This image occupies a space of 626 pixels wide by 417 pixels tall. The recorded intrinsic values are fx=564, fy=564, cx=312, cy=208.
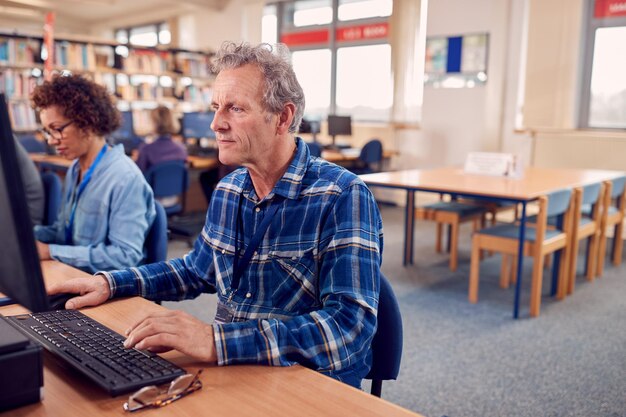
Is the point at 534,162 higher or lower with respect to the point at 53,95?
lower

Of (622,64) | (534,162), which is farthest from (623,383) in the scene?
(622,64)

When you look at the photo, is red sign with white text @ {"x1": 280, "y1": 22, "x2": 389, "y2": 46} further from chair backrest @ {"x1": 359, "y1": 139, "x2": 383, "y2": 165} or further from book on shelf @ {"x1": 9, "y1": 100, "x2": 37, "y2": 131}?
book on shelf @ {"x1": 9, "y1": 100, "x2": 37, "y2": 131}

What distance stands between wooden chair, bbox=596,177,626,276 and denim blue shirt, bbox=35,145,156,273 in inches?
132

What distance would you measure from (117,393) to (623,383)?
233 cm

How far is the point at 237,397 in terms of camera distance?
833 millimetres

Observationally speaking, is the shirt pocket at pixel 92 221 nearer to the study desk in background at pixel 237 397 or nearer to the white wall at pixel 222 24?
the study desk in background at pixel 237 397

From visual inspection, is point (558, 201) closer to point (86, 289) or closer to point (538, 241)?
point (538, 241)

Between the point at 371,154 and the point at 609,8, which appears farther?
the point at 371,154

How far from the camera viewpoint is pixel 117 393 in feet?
2.66

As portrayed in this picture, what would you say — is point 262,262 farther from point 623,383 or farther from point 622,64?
point 622,64

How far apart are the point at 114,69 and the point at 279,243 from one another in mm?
5962

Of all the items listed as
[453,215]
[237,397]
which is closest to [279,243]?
[237,397]

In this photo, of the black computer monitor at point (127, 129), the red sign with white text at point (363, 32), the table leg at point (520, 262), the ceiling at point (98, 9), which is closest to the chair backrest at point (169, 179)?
the black computer monitor at point (127, 129)

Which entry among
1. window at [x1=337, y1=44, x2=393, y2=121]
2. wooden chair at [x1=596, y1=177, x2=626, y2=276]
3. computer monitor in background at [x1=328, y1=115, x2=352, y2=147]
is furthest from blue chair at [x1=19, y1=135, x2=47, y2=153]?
wooden chair at [x1=596, y1=177, x2=626, y2=276]
